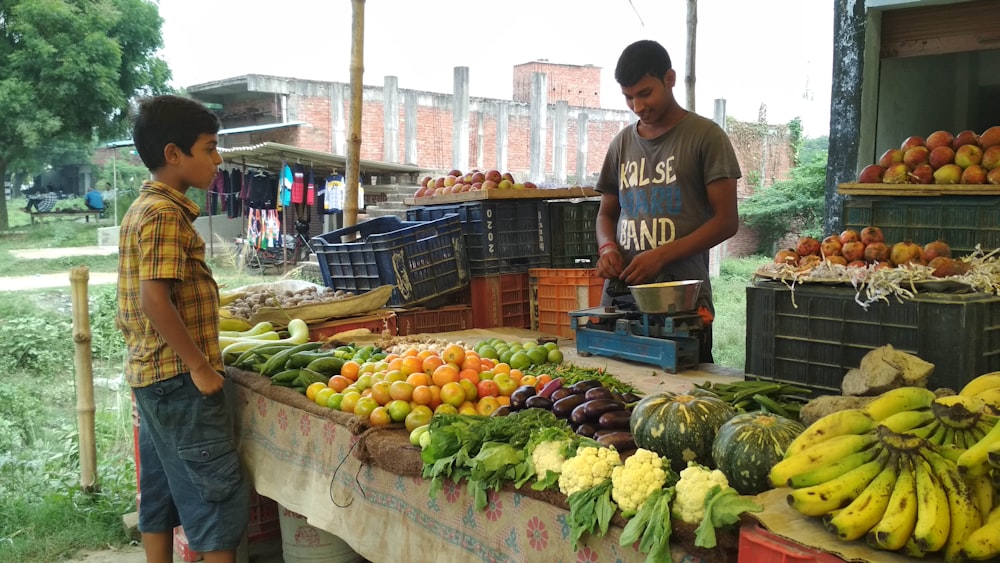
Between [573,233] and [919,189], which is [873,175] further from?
[573,233]

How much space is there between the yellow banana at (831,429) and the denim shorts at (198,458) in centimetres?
244

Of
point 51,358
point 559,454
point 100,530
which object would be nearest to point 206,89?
point 51,358

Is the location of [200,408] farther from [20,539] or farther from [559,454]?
[20,539]

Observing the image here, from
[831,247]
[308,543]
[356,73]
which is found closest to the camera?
[831,247]

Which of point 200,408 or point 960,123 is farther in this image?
point 960,123

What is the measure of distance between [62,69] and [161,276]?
18.6 meters

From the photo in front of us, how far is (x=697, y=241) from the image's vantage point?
12.6 feet

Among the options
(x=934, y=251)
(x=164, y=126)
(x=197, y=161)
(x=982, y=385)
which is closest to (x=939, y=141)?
(x=934, y=251)

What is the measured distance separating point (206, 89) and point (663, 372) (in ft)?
67.3

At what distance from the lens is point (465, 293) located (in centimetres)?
545

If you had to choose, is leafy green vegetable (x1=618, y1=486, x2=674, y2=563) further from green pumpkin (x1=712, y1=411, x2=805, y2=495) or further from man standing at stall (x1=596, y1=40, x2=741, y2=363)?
man standing at stall (x1=596, y1=40, x2=741, y2=363)

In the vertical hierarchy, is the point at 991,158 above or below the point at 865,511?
above

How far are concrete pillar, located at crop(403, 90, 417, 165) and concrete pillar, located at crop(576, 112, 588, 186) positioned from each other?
403cm

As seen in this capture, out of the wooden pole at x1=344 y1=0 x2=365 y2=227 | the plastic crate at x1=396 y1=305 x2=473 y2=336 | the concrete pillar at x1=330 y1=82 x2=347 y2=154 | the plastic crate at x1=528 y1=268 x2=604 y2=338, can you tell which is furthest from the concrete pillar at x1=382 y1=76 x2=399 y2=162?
the plastic crate at x1=528 y1=268 x2=604 y2=338
